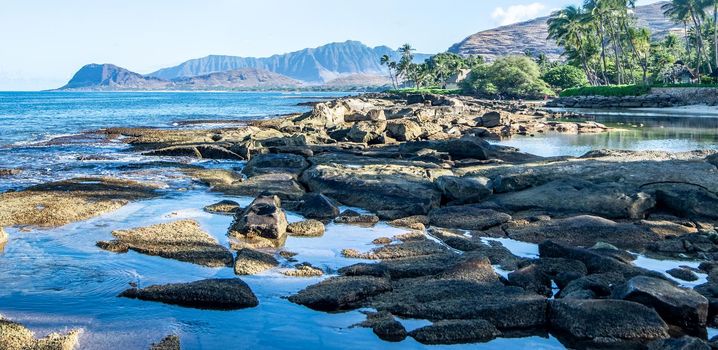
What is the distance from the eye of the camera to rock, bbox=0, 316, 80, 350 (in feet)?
23.9

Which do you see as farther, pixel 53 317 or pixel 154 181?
pixel 154 181

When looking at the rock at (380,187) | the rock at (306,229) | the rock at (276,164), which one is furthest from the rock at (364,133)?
the rock at (306,229)

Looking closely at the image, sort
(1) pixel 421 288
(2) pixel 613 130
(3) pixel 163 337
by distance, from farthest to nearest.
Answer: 1. (2) pixel 613 130
2. (1) pixel 421 288
3. (3) pixel 163 337

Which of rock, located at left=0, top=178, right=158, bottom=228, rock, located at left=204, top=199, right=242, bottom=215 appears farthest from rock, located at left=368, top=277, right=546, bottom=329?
rock, located at left=0, top=178, right=158, bottom=228

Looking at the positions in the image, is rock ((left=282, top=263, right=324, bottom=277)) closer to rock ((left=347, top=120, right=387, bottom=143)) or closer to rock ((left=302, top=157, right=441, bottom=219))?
rock ((left=302, top=157, right=441, bottom=219))

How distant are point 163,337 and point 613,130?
4663 cm

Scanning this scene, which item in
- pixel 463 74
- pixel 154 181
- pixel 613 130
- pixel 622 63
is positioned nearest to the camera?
pixel 154 181

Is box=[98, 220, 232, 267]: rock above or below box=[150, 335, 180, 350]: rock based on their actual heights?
above

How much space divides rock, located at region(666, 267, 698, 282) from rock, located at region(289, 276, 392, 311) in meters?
4.95

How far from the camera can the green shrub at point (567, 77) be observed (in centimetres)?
12212

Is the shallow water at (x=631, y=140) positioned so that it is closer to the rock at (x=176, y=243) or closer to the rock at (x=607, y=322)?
the rock at (x=176, y=243)

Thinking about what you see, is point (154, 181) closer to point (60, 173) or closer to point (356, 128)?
point (60, 173)

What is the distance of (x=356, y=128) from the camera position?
34.7 meters

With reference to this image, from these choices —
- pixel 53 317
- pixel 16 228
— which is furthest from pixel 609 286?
pixel 16 228
